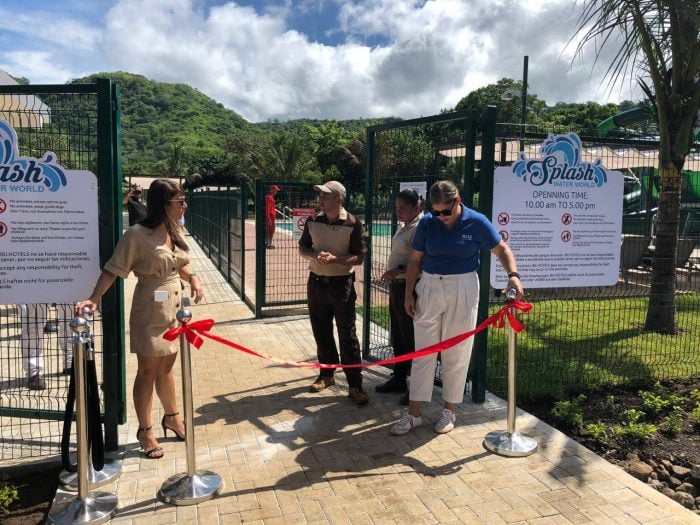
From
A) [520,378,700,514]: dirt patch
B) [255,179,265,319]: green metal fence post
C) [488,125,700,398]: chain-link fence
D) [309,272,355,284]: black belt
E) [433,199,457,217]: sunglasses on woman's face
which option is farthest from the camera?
[255,179,265,319]: green metal fence post

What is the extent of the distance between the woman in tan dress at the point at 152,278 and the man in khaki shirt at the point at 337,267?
1365mm

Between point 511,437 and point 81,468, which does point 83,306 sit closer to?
point 81,468

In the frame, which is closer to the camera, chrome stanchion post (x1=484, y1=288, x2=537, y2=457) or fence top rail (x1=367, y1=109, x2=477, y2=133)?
chrome stanchion post (x1=484, y1=288, x2=537, y2=457)


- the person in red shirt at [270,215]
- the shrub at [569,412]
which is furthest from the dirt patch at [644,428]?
the person in red shirt at [270,215]

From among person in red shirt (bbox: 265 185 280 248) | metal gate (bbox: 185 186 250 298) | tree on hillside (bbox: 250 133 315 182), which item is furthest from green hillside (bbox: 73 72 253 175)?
person in red shirt (bbox: 265 185 280 248)

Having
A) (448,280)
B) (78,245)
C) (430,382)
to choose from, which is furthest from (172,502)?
(448,280)

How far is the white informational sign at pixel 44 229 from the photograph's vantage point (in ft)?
12.0

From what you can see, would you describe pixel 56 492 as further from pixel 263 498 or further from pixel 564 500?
pixel 564 500

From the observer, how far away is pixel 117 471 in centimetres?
375

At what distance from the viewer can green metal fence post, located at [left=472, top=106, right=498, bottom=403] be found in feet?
15.3

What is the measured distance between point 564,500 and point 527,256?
2203 mm

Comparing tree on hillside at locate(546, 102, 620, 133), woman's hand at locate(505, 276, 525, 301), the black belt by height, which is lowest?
the black belt

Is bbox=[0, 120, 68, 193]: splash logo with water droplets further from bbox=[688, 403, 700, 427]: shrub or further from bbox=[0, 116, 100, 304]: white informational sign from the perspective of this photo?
bbox=[688, 403, 700, 427]: shrub

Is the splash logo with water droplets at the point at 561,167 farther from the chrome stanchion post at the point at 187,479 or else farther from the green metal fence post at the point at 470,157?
the chrome stanchion post at the point at 187,479
